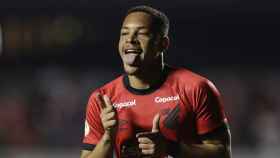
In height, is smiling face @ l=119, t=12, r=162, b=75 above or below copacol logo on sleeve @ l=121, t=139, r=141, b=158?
above

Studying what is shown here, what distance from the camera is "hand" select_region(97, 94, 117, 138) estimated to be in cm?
470

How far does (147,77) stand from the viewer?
205 inches

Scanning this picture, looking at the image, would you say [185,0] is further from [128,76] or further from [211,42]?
[128,76]

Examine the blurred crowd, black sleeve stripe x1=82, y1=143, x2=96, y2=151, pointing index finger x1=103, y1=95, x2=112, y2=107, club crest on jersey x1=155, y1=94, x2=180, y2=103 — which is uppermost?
pointing index finger x1=103, y1=95, x2=112, y2=107

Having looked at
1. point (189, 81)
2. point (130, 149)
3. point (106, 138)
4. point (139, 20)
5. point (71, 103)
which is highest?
point (139, 20)

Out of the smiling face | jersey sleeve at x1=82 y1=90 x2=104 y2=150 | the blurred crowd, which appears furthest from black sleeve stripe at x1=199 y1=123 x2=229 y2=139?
the blurred crowd

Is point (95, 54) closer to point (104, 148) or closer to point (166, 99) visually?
point (166, 99)

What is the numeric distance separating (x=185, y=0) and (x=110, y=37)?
6.96 ft

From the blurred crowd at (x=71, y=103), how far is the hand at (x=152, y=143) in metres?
10.4

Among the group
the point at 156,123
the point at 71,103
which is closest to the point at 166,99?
the point at 156,123

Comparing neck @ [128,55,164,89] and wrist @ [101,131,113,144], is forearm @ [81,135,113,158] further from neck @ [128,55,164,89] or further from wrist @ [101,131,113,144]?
neck @ [128,55,164,89]

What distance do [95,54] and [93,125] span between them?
14.4m

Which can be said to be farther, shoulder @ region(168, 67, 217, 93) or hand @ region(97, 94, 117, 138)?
shoulder @ region(168, 67, 217, 93)

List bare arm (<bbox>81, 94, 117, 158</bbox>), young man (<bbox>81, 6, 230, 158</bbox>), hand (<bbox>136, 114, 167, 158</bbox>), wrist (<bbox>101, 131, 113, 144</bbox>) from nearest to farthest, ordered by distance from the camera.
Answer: hand (<bbox>136, 114, 167, 158</bbox>) < bare arm (<bbox>81, 94, 117, 158</bbox>) < wrist (<bbox>101, 131, 113, 144</bbox>) < young man (<bbox>81, 6, 230, 158</bbox>)
